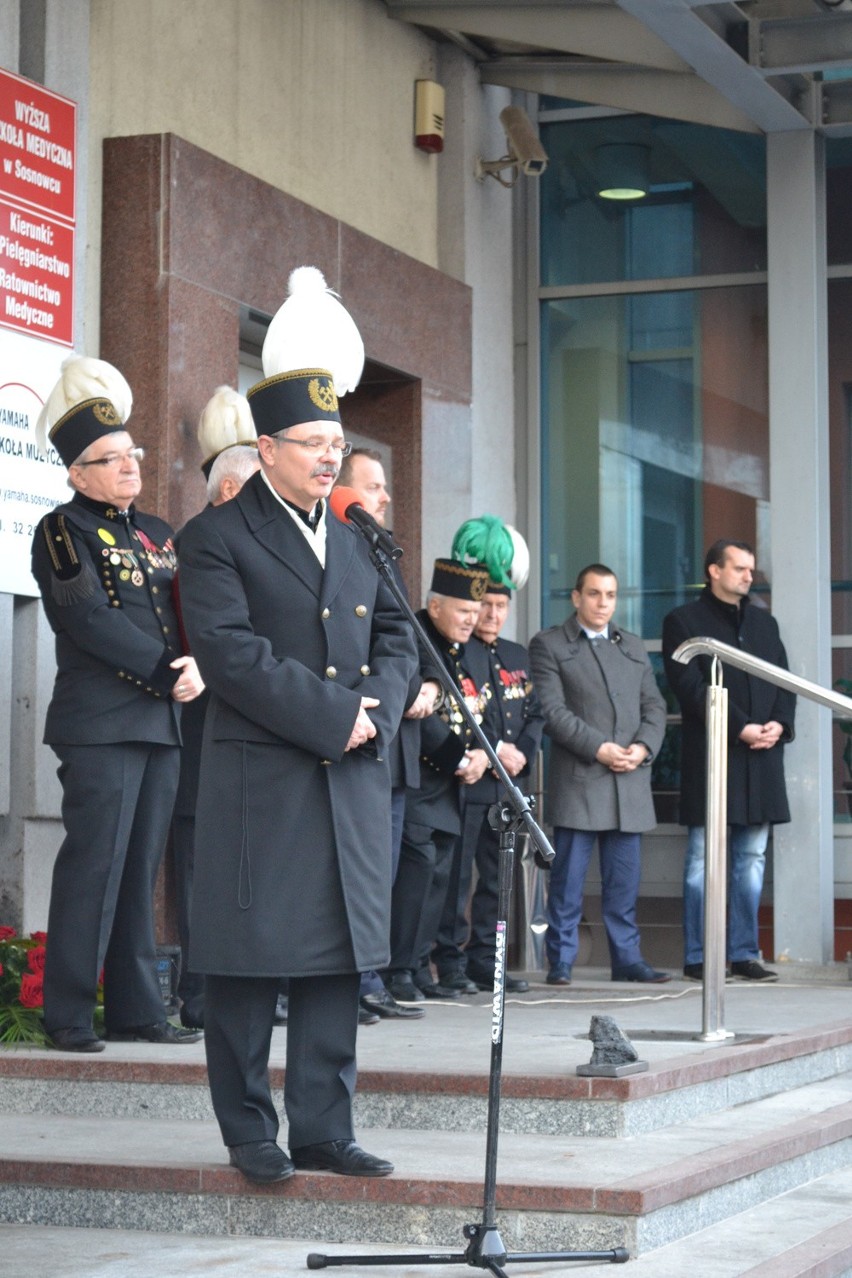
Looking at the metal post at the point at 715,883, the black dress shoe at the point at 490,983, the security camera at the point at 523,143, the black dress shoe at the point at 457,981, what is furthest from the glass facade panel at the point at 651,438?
the metal post at the point at 715,883

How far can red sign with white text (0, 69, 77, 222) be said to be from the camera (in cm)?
641

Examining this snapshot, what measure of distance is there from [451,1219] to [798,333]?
19.4ft

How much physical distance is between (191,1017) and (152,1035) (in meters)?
0.34

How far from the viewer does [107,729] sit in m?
5.45

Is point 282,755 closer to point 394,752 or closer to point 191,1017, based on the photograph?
point 191,1017

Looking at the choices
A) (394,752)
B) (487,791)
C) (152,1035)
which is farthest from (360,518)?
(487,791)

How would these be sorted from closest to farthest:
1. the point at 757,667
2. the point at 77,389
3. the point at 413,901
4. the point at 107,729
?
the point at 107,729 → the point at 77,389 → the point at 757,667 → the point at 413,901

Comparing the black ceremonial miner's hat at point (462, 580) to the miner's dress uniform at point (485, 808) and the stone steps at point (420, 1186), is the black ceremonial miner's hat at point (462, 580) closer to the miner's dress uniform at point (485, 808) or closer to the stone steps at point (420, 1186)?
the miner's dress uniform at point (485, 808)

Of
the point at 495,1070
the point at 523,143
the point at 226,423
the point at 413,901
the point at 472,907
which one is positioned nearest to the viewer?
the point at 495,1070

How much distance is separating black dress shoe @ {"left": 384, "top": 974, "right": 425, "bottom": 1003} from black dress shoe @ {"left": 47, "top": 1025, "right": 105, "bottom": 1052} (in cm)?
157

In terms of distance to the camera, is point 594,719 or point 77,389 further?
point 594,719

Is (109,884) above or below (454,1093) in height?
above

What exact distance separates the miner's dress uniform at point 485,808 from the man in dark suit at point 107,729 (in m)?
1.90

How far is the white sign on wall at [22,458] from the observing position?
637cm
